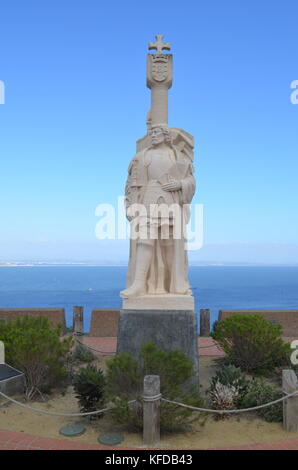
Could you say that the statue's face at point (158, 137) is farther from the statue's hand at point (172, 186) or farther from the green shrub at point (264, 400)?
the green shrub at point (264, 400)

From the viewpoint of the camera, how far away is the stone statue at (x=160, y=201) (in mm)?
7363

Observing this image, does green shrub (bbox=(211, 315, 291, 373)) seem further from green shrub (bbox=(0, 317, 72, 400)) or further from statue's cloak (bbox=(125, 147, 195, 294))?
green shrub (bbox=(0, 317, 72, 400))

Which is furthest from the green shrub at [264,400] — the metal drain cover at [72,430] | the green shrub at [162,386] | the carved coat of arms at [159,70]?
the carved coat of arms at [159,70]

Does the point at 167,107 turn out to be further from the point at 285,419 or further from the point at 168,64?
the point at 285,419

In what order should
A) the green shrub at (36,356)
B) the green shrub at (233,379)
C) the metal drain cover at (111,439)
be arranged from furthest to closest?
the green shrub at (36,356) → the green shrub at (233,379) → the metal drain cover at (111,439)

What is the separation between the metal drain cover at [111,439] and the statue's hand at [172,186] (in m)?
4.10

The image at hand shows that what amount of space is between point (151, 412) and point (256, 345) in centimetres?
377

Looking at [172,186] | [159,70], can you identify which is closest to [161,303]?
[172,186]

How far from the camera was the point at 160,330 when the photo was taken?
22.6 ft

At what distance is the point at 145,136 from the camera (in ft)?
26.2

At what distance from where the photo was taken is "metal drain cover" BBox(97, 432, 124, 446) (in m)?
5.03

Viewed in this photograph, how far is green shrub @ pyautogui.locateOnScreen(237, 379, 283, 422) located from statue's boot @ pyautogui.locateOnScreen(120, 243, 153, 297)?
241cm

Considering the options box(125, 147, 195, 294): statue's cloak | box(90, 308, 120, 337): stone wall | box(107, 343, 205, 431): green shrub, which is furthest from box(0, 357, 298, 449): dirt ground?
box(90, 308, 120, 337): stone wall

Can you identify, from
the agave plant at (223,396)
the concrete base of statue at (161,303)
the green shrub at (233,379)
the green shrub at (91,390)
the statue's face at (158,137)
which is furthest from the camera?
the statue's face at (158,137)
